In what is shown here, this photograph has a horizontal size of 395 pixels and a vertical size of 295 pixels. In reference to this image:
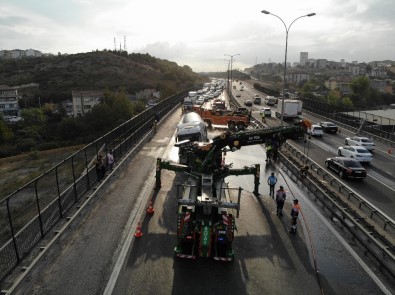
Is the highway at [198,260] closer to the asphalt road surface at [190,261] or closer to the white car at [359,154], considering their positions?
the asphalt road surface at [190,261]

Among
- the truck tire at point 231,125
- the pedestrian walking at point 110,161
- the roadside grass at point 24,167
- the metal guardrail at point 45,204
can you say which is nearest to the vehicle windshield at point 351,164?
the pedestrian walking at point 110,161

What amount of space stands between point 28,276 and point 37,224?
2.49 m

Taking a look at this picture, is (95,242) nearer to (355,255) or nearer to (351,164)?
(355,255)

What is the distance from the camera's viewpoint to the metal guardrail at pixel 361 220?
12.2 m

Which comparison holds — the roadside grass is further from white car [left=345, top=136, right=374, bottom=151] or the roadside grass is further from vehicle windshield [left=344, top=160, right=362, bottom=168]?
white car [left=345, top=136, right=374, bottom=151]

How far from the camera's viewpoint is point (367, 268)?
11.7m

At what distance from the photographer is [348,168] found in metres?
22.6

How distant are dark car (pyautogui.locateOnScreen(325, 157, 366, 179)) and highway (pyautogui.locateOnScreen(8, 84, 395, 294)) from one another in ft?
13.1

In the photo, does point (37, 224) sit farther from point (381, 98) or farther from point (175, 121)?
point (381, 98)

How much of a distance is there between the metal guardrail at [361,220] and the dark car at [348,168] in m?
1.45

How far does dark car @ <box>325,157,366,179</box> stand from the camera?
2233 cm

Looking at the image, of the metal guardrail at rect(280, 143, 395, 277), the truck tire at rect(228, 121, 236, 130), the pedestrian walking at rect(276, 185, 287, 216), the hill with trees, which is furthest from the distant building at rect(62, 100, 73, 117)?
the pedestrian walking at rect(276, 185, 287, 216)

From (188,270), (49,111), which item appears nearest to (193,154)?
(188,270)

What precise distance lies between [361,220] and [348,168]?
26.0 ft
